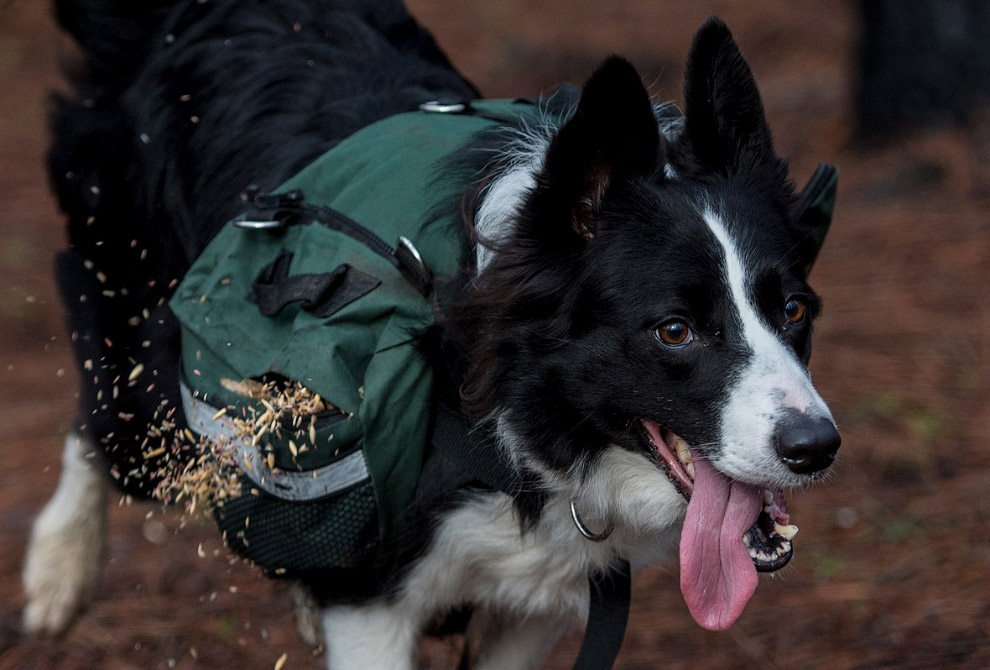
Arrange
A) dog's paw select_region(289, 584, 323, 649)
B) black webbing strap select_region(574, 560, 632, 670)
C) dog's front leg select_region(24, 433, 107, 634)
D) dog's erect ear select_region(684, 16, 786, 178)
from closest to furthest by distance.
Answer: dog's erect ear select_region(684, 16, 786, 178)
black webbing strap select_region(574, 560, 632, 670)
dog's paw select_region(289, 584, 323, 649)
dog's front leg select_region(24, 433, 107, 634)

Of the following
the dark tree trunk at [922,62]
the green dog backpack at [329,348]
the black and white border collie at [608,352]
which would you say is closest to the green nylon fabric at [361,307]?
the green dog backpack at [329,348]

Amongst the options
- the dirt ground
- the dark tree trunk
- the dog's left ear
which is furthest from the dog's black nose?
the dark tree trunk

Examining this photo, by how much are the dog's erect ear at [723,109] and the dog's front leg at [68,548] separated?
2.30 meters

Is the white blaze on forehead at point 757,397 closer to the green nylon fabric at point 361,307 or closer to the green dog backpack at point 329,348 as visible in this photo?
the green dog backpack at point 329,348

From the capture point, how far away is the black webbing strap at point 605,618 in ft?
9.50

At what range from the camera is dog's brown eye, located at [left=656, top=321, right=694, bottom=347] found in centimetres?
250

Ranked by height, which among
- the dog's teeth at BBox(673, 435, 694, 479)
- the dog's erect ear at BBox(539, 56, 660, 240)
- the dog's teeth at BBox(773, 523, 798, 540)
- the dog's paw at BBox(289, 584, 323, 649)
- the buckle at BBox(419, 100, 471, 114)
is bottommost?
the dog's paw at BBox(289, 584, 323, 649)

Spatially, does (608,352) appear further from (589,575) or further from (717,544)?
(589,575)

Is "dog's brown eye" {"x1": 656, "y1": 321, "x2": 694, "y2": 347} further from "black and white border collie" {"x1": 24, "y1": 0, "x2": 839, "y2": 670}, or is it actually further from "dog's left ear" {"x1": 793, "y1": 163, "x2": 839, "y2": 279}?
"dog's left ear" {"x1": 793, "y1": 163, "x2": 839, "y2": 279}

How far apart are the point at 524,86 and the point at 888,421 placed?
5.39 metres

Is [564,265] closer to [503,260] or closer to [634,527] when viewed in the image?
[503,260]

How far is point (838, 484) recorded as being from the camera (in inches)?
188

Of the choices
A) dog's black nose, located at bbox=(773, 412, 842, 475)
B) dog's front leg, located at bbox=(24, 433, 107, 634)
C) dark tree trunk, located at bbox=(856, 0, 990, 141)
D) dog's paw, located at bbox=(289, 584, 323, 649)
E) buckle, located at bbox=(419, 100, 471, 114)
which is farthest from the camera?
dark tree trunk, located at bbox=(856, 0, 990, 141)

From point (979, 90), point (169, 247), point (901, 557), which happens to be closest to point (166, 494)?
point (169, 247)
